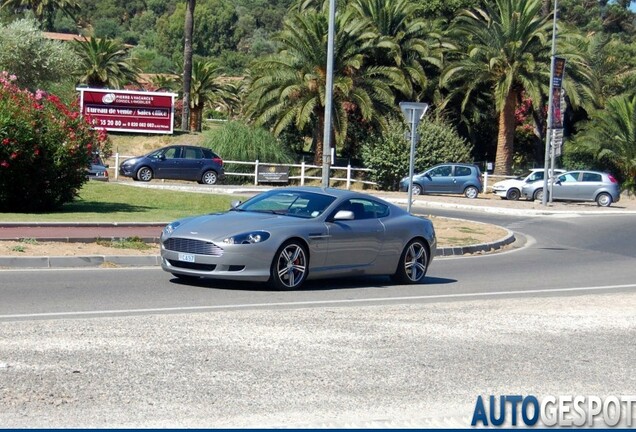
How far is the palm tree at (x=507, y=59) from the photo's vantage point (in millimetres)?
51900

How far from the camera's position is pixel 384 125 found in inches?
2085

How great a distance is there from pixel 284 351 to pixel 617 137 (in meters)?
48.6

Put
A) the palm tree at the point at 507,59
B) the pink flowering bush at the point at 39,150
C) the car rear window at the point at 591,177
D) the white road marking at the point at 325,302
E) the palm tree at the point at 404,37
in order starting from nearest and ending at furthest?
the white road marking at the point at 325,302
the pink flowering bush at the point at 39,150
the car rear window at the point at 591,177
the palm tree at the point at 507,59
the palm tree at the point at 404,37

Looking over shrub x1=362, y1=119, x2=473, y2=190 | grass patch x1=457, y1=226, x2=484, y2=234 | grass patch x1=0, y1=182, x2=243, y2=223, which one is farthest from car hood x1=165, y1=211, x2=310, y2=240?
shrub x1=362, y1=119, x2=473, y2=190

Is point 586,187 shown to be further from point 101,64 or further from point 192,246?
point 192,246

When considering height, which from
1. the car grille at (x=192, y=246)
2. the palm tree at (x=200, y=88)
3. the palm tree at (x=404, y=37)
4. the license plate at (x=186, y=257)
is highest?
the palm tree at (x=404, y=37)

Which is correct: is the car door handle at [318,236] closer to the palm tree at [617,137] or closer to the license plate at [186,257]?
the license plate at [186,257]

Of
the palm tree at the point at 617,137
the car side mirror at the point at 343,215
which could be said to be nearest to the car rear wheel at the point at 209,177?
the palm tree at the point at 617,137

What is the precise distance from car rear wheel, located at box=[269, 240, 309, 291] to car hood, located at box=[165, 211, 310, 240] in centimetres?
33

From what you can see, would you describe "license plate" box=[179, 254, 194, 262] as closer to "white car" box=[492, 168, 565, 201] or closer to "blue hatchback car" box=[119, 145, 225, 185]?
"blue hatchback car" box=[119, 145, 225, 185]

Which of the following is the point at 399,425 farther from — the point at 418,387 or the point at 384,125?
the point at 384,125

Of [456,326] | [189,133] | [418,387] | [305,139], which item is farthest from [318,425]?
[305,139]

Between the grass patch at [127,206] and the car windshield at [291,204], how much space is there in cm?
668

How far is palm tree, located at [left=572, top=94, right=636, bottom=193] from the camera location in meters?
54.3
